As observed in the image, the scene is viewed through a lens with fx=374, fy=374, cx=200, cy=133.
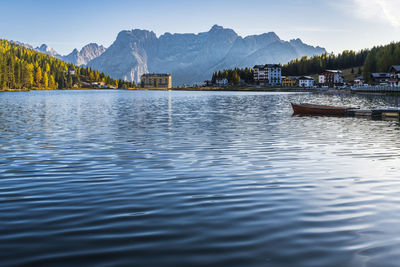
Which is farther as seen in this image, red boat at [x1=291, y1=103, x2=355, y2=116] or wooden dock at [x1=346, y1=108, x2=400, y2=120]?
red boat at [x1=291, y1=103, x2=355, y2=116]

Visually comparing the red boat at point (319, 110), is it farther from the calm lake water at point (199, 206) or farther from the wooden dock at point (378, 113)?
the calm lake water at point (199, 206)

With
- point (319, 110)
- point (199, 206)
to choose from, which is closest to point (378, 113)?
point (319, 110)

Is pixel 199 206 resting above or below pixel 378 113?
below

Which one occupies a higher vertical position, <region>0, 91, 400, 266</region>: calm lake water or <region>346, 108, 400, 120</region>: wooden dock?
<region>346, 108, 400, 120</region>: wooden dock

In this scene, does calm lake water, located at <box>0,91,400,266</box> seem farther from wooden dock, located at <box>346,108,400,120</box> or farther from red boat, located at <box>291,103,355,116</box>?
red boat, located at <box>291,103,355,116</box>

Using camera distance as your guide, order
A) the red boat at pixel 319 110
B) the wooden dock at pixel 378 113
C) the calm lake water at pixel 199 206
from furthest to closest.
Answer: the red boat at pixel 319 110 < the wooden dock at pixel 378 113 < the calm lake water at pixel 199 206

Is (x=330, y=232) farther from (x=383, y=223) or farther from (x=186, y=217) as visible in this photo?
(x=186, y=217)

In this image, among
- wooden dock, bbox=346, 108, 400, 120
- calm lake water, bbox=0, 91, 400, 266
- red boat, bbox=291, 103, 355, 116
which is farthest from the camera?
red boat, bbox=291, 103, 355, 116

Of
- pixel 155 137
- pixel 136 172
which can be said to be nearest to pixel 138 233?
pixel 136 172

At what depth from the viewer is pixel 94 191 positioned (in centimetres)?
1462

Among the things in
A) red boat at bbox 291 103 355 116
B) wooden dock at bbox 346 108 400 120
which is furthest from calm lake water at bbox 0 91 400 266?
red boat at bbox 291 103 355 116

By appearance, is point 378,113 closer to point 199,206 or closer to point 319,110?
point 319,110

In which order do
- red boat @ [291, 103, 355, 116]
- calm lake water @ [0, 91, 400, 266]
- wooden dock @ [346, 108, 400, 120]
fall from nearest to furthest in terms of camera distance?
calm lake water @ [0, 91, 400, 266] < wooden dock @ [346, 108, 400, 120] < red boat @ [291, 103, 355, 116]

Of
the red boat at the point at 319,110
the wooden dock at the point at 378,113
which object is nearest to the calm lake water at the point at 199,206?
the wooden dock at the point at 378,113
